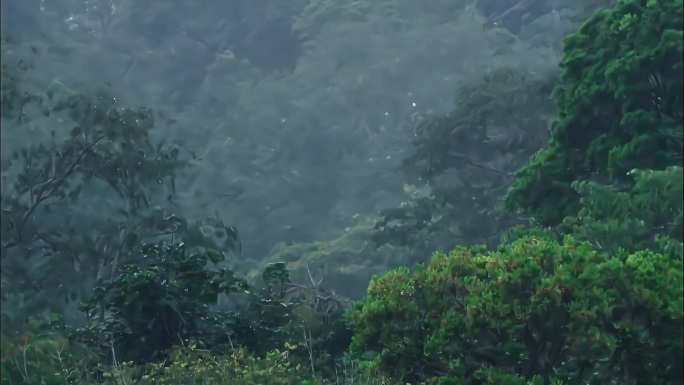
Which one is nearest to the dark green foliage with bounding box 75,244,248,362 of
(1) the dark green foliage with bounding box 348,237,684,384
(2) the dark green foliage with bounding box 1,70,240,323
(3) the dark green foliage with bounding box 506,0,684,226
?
(3) the dark green foliage with bounding box 506,0,684,226

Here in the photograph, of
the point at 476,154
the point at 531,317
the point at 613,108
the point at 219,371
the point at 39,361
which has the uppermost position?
the point at 531,317

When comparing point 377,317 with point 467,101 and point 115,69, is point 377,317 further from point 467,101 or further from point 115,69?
point 115,69

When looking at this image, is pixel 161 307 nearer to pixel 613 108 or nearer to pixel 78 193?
pixel 613 108

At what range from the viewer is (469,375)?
11.9m

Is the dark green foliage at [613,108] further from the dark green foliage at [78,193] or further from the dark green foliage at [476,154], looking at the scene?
the dark green foliage at [476,154]

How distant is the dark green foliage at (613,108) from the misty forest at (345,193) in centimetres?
3

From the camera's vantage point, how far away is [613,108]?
631 inches

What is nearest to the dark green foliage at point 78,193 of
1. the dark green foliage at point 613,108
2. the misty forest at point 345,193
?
the misty forest at point 345,193

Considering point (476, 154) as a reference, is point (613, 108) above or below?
above

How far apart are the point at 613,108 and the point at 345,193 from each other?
24.2 meters

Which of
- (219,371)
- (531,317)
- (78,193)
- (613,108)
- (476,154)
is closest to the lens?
(531,317)

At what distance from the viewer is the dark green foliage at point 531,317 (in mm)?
11508

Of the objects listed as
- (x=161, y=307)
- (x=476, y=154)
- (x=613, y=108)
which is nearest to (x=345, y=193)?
(x=476, y=154)

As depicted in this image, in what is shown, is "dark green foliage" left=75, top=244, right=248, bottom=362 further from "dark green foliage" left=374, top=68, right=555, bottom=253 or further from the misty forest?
"dark green foliage" left=374, top=68, right=555, bottom=253
